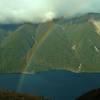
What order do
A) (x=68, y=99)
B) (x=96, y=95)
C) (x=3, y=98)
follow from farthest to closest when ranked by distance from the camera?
(x=68, y=99), (x=3, y=98), (x=96, y=95)

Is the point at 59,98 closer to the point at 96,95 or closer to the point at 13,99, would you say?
the point at 13,99

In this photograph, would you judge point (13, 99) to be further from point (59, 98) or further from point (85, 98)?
point (59, 98)

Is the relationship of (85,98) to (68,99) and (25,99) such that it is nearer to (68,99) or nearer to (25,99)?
(25,99)

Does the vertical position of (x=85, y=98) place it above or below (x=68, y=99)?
above

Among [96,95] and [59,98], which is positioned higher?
[96,95]

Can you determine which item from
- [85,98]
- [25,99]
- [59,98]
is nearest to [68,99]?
[59,98]

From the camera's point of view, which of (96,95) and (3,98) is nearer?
(96,95)

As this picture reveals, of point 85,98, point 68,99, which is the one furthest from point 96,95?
point 68,99

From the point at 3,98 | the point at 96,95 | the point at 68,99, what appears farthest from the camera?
the point at 68,99
